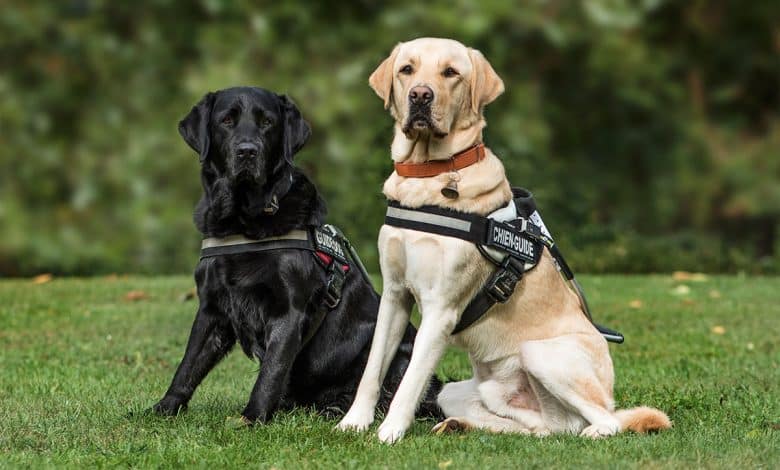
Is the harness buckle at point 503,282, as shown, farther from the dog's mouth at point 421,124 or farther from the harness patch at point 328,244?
the harness patch at point 328,244

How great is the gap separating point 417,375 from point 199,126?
4.94 ft

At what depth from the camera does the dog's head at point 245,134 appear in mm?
4551

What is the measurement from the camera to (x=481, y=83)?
4387mm

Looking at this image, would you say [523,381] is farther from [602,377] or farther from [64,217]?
[64,217]

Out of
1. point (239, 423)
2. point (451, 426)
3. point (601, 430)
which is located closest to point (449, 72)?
point (451, 426)

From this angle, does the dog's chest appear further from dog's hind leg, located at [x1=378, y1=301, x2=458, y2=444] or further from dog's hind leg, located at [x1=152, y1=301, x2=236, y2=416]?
dog's hind leg, located at [x1=152, y1=301, x2=236, y2=416]

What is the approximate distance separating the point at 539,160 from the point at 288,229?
327 inches

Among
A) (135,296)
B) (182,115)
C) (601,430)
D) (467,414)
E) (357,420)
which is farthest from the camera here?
(182,115)

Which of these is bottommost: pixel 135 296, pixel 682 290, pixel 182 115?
pixel 682 290

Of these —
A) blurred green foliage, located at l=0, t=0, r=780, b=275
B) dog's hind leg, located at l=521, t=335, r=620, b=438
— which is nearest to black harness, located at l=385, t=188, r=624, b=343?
dog's hind leg, located at l=521, t=335, r=620, b=438

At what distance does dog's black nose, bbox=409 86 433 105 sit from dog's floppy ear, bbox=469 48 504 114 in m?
0.23

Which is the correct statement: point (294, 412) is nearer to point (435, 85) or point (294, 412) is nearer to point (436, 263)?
point (436, 263)

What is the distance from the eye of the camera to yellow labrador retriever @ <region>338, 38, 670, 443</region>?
428cm

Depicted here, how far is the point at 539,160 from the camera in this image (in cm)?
1259
